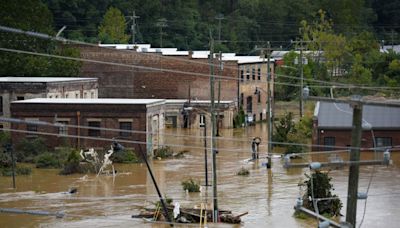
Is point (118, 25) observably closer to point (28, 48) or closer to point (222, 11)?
point (222, 11)

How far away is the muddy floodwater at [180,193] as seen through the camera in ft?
96.4

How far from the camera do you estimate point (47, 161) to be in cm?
4034

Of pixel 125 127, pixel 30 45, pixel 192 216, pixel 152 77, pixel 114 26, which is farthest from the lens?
pixel 114 26

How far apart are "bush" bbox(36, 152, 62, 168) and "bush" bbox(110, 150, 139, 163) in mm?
1987

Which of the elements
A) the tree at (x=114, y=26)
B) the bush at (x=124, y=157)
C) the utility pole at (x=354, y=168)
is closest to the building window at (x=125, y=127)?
the bush at (x=124, y=157)

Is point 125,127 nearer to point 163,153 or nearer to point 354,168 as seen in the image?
point 163,153

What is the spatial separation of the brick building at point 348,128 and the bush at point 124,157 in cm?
681

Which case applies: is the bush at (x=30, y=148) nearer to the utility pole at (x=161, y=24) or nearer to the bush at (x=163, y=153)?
the bush at (x=163, y=153)

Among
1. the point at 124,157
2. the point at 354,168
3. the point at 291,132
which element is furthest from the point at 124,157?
the point at 354,168

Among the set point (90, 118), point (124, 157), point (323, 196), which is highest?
point (90, 118)

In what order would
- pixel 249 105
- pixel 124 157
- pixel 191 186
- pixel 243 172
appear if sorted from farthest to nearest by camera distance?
pixel 249 105
pixel 124 157
pixel 243 172
pixel 191 186

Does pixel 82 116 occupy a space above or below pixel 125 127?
above

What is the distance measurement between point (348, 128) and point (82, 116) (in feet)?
32.0

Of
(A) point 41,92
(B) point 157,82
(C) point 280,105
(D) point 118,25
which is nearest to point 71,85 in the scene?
(A) point 41,92
